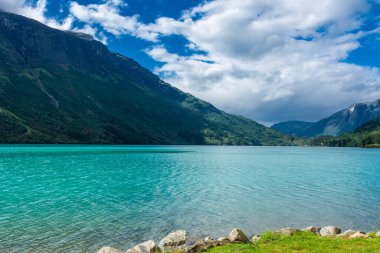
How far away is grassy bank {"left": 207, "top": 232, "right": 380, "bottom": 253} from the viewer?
68.3 feet

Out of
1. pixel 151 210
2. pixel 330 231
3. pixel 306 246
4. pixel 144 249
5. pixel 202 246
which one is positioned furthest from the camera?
pixel 151 210

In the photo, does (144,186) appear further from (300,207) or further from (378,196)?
(378,196)

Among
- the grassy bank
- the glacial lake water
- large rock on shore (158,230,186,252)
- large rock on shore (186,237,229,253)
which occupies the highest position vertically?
the grassy bank

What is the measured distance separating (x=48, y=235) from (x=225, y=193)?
35.0m

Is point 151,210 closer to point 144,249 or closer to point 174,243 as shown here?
point 174,243

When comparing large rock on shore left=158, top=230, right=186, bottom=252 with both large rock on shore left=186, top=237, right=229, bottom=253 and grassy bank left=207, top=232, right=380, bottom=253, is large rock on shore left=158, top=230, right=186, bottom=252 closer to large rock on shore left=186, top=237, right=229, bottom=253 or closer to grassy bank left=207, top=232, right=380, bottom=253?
large rock on shore left=186, top=237, right=229, bottom=253

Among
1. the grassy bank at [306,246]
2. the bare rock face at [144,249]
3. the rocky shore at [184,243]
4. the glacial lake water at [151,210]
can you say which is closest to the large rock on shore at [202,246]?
the rocky shore at [184,243]

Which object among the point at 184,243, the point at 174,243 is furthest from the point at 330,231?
the point at 174,243

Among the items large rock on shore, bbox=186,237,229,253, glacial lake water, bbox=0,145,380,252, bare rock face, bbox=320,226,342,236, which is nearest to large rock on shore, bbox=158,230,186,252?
large rock on shore, bbox=186,237,229,253

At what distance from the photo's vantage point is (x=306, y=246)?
21734mm

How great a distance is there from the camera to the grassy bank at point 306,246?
20.8 meters

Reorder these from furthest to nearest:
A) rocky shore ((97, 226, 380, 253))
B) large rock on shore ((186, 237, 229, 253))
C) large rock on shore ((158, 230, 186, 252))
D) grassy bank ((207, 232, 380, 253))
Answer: large rock on shore ((158, 230, 186, 252)) < rocky shore ((97, 226, 380, 253)) < large rock on shore ((186, 237, 229, 253)) < grassy bank ((207, 232, 380, 253))

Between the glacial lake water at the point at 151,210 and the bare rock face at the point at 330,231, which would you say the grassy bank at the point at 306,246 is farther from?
the glacial lake water at the point at 151,210

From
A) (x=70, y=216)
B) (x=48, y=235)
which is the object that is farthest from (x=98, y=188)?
(x=48, y=235)
